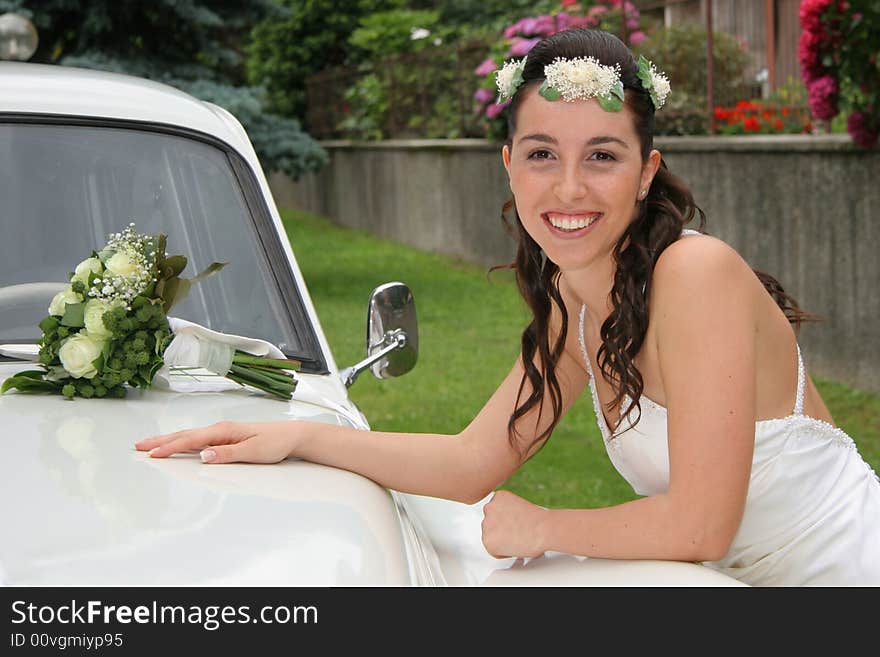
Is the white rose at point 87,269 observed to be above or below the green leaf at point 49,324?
above

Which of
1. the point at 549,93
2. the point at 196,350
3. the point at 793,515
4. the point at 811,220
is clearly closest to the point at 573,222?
the point at 549,93

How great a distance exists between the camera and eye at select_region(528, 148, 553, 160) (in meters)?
2.38

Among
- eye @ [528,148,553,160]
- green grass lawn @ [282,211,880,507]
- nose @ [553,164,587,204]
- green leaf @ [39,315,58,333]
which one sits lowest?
green grass lawn @ [282,211,880,507]

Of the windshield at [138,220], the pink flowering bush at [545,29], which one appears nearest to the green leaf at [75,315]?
the windshield at [138,220]

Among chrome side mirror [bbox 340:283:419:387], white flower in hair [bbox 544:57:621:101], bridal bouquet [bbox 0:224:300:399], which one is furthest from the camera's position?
chrome side mirror [bbox 340:283:419:387]

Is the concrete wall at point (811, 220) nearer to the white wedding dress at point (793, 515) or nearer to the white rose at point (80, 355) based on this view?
the white wedding dress at point (793, 515)

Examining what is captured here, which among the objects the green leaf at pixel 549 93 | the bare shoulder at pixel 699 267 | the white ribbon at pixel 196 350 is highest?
the green leaf at pixel 549 93

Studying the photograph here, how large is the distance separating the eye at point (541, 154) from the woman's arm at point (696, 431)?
0.98 ft

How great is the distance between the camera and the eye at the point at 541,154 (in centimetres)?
238

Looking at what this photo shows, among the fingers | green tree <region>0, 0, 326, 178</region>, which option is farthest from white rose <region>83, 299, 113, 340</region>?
green tree <region>0, 0, 326, 178</region>

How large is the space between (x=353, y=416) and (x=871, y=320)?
5645mm

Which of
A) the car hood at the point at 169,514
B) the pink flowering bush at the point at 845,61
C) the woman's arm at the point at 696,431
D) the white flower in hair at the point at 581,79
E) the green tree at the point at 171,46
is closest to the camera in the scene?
the car hood at the point at 169,514

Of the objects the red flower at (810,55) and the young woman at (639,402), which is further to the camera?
the red flower at (810,55)

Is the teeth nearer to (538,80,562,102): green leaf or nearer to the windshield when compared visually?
(538,80,562,102): green leaf
